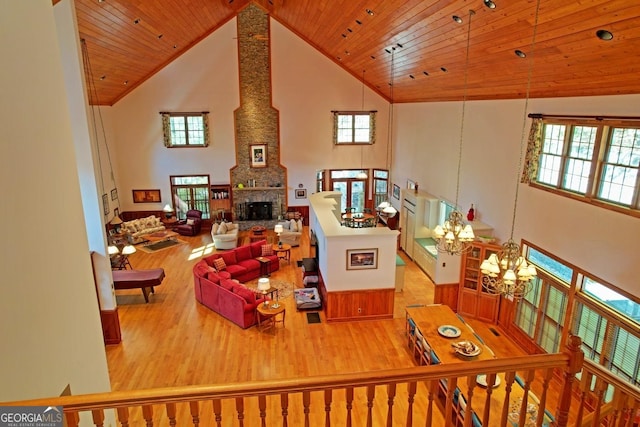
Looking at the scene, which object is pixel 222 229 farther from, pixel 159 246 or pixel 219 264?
pixel 219 264

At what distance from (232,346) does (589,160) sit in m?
6.65

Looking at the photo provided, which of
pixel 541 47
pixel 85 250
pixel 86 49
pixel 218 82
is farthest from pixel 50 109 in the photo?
pixel 218 82

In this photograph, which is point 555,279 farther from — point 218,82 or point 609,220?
point 218,82

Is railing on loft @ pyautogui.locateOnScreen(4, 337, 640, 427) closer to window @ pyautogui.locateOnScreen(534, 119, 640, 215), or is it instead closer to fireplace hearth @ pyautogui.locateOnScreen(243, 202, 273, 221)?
window @ pyautogui.locateOnScreen(534, 119, 640, 215)

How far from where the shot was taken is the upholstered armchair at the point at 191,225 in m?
14.2

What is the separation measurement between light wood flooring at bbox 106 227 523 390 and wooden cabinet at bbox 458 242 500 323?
30 cm

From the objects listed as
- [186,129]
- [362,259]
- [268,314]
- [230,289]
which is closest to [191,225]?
Result: [186,129]

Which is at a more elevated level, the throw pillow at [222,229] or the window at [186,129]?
the window at [186,129]

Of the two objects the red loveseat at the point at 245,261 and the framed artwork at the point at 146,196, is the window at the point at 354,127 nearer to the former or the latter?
the red loveseat at the point at 245,261

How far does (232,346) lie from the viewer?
7.57m

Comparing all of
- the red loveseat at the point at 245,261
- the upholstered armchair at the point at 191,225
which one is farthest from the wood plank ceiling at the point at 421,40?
the red loveseat at the point at 245,261

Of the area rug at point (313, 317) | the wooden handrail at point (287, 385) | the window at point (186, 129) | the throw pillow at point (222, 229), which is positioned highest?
the window at point (186, 129)

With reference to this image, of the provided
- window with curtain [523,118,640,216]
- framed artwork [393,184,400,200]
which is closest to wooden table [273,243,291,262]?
framed artwork [393,184,400,200]

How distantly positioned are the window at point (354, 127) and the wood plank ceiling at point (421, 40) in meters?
1.31
